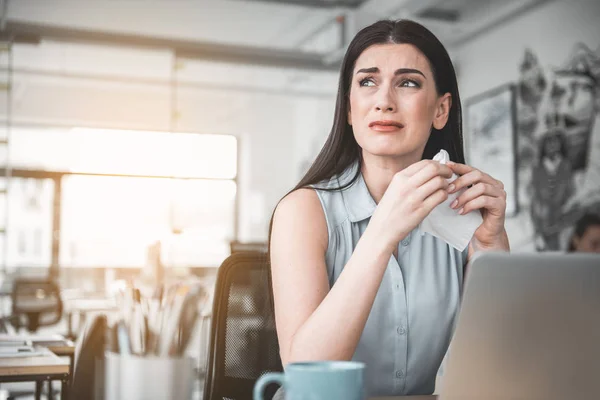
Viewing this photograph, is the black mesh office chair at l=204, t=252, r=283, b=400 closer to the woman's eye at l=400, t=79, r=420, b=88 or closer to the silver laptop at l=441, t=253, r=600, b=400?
the woman's eye at l=400, t=79, r=420, b=88

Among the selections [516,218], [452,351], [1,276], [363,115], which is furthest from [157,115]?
[452,351]

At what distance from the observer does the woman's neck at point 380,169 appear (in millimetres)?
1445

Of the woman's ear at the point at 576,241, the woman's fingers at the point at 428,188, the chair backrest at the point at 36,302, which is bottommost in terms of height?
the chair backrest at the point at 36,302

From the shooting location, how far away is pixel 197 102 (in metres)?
8.27

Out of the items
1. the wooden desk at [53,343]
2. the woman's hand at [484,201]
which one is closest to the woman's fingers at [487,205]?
the woman's hand at [484,201]

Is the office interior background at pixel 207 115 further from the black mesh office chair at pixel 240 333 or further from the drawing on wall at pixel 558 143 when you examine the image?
the black mesh office chair at pixel 240 333

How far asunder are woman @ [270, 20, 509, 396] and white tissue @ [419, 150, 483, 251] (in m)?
0.03

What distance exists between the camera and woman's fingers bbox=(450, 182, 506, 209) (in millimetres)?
1111

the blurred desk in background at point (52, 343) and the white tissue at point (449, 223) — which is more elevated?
the white tissue at point (449, 223)

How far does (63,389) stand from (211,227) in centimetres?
709

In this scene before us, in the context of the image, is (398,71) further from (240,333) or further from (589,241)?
(589,241)

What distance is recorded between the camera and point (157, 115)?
8.66 meters

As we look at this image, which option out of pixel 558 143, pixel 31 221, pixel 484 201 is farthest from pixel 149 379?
pixel 31 221

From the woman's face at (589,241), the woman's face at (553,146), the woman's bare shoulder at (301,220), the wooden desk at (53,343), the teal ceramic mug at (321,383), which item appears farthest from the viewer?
the woman's face at (553,146)
